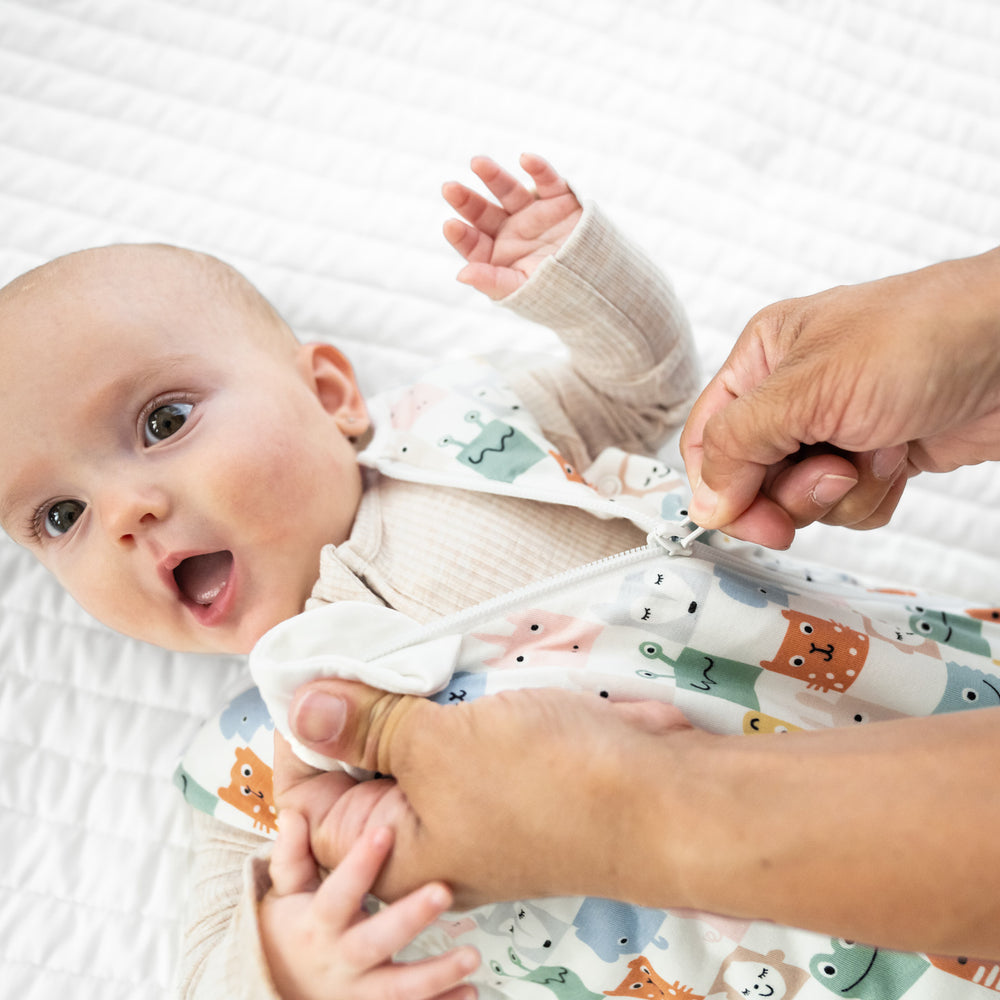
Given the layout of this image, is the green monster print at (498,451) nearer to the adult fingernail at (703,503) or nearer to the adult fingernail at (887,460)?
the adult fingernail at (703,503)

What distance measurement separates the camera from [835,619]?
0.96m

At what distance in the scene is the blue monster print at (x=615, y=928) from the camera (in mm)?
847

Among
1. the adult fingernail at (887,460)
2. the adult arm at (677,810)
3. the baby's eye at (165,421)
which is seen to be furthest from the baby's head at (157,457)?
the adult fingernail at (887,460)

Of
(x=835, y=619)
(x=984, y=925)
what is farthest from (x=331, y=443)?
(x=984, y=925)

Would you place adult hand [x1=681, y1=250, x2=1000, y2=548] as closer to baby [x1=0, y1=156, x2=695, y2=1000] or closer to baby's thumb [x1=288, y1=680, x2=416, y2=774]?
baby [x1=0, y1=156, x2=695, y2=1000]

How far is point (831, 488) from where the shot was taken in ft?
2.66

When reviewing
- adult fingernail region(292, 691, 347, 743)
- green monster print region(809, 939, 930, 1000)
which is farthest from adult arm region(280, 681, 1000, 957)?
green monster print region(809, 939, 930, 1000)

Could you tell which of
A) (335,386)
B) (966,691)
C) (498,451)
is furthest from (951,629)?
(335,386)

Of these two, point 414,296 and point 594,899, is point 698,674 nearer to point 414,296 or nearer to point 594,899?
point 594,899

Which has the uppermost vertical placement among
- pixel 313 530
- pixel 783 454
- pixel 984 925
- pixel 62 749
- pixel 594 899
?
pixel 783 454

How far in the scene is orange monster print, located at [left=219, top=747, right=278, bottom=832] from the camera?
0.99m

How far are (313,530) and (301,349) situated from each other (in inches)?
10.1

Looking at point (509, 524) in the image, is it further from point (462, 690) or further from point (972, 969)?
point (972, 969)

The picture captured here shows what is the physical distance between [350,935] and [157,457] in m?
0.51
